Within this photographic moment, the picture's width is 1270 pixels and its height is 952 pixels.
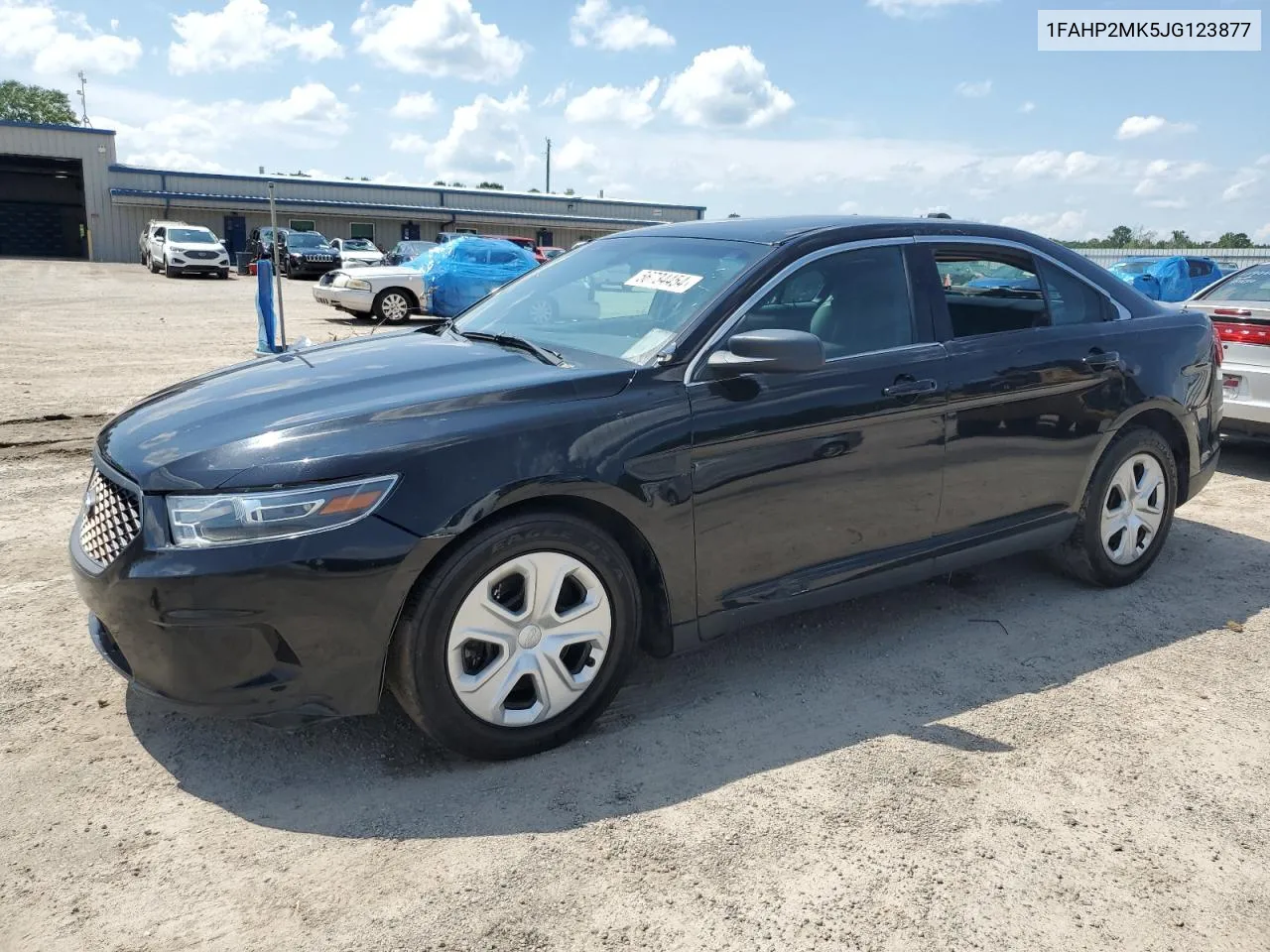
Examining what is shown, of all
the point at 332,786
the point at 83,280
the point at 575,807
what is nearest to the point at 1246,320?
the point at 575,807

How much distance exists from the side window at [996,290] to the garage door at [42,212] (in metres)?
54.9

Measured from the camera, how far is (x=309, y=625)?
2752mm

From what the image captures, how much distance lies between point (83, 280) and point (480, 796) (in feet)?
106

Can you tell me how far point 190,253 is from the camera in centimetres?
3284

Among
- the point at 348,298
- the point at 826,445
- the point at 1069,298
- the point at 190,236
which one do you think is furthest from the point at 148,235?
the point at 826,445

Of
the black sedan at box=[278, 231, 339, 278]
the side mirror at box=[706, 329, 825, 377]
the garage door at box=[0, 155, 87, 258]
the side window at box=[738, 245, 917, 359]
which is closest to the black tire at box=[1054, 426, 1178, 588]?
the side window at box=[738, 245, 917, 359]

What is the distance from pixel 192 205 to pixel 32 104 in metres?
52.1

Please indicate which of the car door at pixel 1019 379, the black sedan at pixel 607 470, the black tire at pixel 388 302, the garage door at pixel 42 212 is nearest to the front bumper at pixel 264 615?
the black sedan at pixel 607 470

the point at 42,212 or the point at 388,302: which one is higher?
the point at 42,212

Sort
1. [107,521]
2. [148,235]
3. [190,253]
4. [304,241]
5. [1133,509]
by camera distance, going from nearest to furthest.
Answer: [107,521]
[1133,509]
[190,253]
[304,241]
[148,235]

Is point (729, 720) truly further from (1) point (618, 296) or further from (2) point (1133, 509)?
(2) point (1133, 509)

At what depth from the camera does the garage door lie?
5056 cm

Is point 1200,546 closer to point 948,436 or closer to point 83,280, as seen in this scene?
point 948,436

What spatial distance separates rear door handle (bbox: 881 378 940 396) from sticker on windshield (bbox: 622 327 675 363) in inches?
35.8
